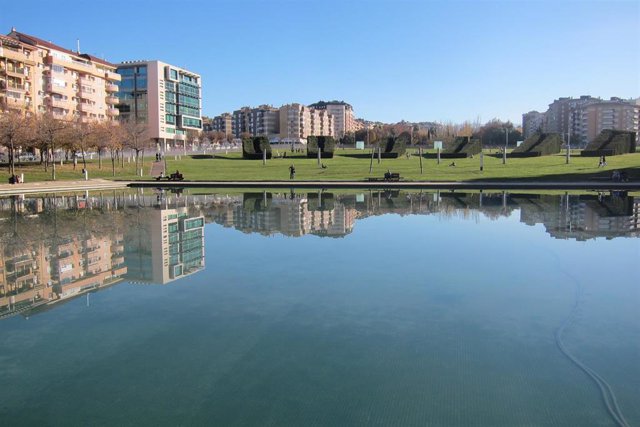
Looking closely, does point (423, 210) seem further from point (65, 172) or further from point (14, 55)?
point (14, 55)

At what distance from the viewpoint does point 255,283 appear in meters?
9.48

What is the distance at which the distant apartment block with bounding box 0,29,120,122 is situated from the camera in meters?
66.0

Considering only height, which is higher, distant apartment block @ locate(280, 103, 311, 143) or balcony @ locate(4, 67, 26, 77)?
distant apartment block @ locate(280, 103, 311, 143)

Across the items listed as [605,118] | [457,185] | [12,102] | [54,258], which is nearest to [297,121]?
[605,118]

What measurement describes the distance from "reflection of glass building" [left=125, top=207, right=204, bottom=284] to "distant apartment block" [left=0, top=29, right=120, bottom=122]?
50080 mm

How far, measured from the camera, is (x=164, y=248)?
41.7 ft

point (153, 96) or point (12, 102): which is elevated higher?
point (153, 96)

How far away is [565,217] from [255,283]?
13.5 m

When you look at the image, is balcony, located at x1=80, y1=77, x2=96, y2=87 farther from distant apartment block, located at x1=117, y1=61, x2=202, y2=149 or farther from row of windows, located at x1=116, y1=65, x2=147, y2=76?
row of windows, located at x1=116, y1=65, x2=147, y2=76

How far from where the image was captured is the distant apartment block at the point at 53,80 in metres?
66.0

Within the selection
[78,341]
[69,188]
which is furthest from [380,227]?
[69,188]

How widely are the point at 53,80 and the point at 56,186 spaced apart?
43.3m

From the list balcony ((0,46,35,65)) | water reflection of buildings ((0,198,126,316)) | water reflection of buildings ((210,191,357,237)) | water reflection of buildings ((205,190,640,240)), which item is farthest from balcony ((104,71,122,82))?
water reflection of buildings ((0,198,126,316))

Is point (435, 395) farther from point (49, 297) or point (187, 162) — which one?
point (187, 162)
